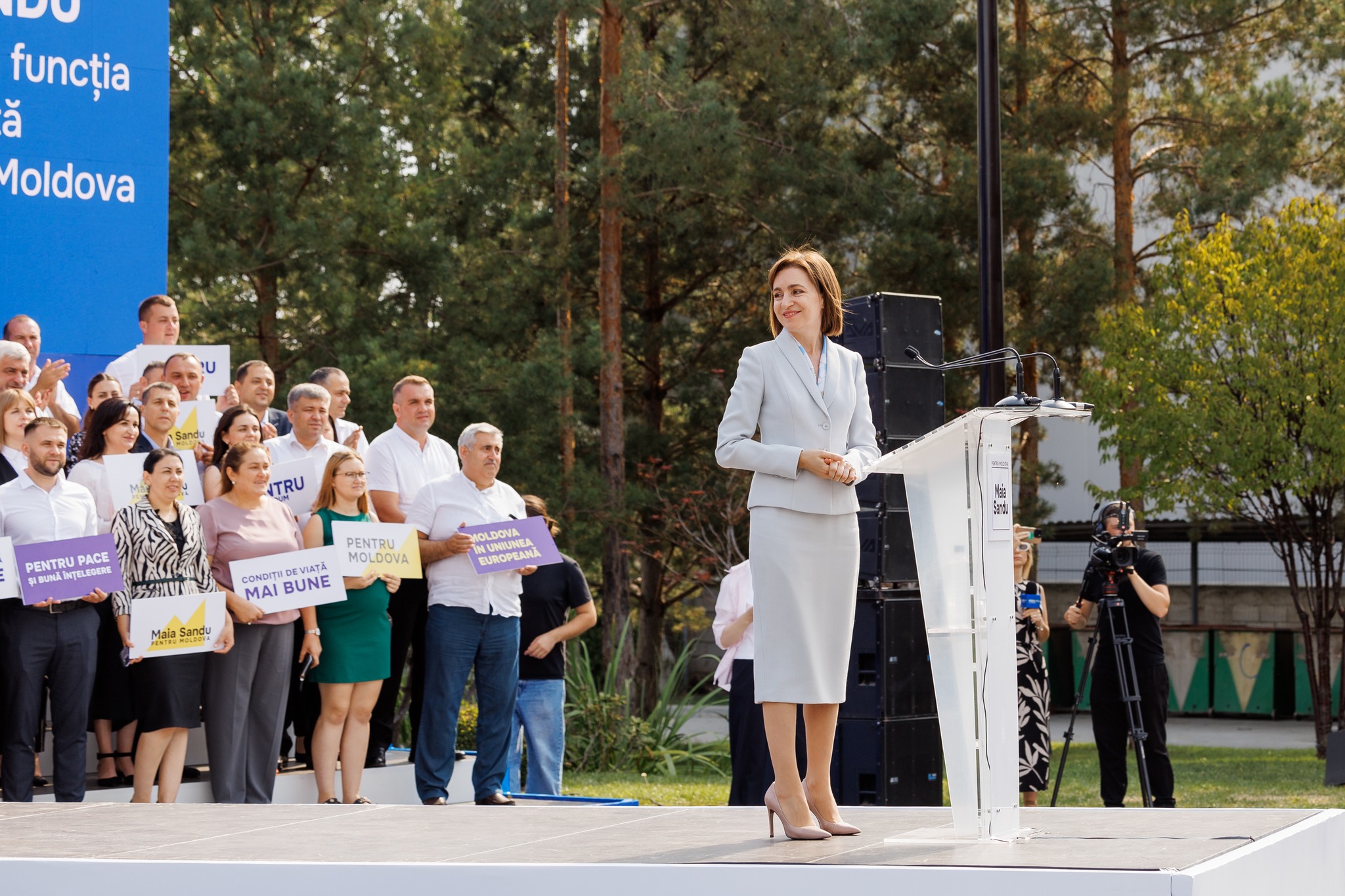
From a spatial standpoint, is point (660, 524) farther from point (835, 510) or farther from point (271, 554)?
point (835, 510)

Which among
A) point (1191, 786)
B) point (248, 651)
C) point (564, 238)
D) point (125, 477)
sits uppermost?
point (564, 238)

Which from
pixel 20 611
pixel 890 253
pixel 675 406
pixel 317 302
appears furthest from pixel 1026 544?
pixel 675 406

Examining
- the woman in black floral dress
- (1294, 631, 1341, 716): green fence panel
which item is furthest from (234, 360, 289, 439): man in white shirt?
(1294, 631, 1341, 716): green fence panel

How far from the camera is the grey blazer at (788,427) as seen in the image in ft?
16.7

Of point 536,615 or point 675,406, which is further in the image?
point 675,406

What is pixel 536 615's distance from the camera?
955cm

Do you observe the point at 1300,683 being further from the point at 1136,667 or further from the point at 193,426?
the point at 193,426

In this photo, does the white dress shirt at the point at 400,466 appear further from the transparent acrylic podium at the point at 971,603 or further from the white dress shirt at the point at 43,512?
the transparent acrylic podium at the point at 971,603

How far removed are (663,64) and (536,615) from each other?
536 inches

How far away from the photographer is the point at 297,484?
28.9ft

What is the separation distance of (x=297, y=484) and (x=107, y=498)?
3.85ft

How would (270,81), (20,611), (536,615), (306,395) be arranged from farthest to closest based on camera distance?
(270,81) < (536,615) < (306,395) < (20,611)

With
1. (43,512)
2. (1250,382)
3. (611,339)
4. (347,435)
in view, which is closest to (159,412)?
(43,512)

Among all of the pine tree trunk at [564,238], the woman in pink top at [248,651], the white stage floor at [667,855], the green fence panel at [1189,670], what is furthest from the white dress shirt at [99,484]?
the green fence panel at [1189,670]
